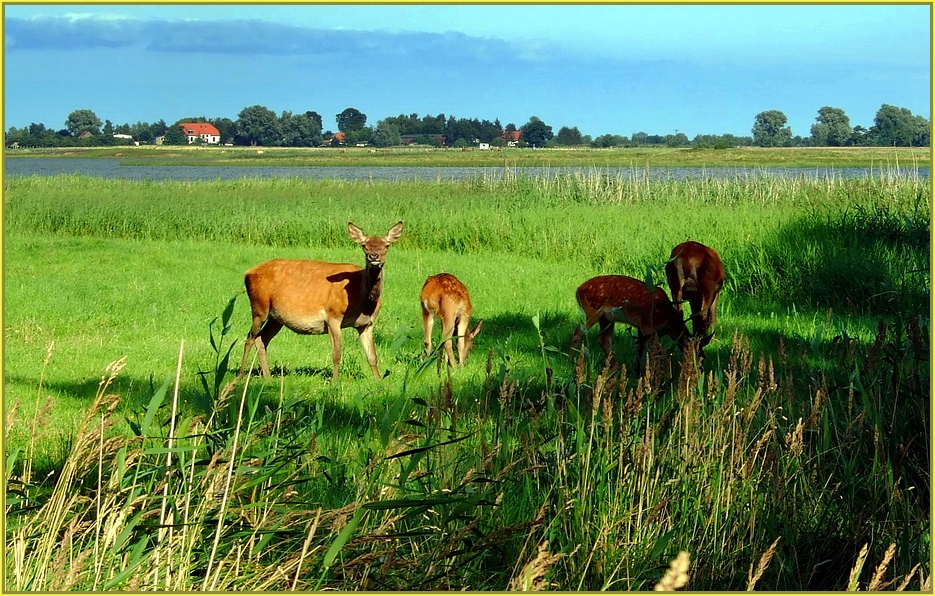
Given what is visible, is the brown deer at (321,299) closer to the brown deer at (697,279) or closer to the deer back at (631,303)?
the deer back at (631,303)

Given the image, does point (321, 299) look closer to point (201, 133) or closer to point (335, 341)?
point (335, 341)

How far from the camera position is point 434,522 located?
4598mm

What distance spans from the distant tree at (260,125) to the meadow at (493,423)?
103 metres

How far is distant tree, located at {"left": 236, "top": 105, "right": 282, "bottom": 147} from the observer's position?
12206 cm

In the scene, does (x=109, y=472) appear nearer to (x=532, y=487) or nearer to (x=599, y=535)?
(x=532, y=487)

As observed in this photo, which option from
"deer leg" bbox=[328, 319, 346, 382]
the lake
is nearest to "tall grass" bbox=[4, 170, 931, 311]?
the lake

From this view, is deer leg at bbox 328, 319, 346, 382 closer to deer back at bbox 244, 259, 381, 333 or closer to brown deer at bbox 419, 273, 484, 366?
deer back at bbox 244, 259, 381, 333

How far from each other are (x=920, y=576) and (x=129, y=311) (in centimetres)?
1097

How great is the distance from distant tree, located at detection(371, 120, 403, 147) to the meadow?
350 feet

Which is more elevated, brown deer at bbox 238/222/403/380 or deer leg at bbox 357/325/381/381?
brown deer at bbox 238/222/403/380

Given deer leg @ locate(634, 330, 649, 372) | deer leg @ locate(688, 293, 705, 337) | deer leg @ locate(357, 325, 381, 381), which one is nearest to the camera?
deer leg @ locate(634, 330, 649, 372)

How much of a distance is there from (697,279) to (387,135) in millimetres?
119720

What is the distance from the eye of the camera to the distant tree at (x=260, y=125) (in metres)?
122

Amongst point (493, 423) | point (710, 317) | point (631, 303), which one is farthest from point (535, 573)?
point (710, 317)
